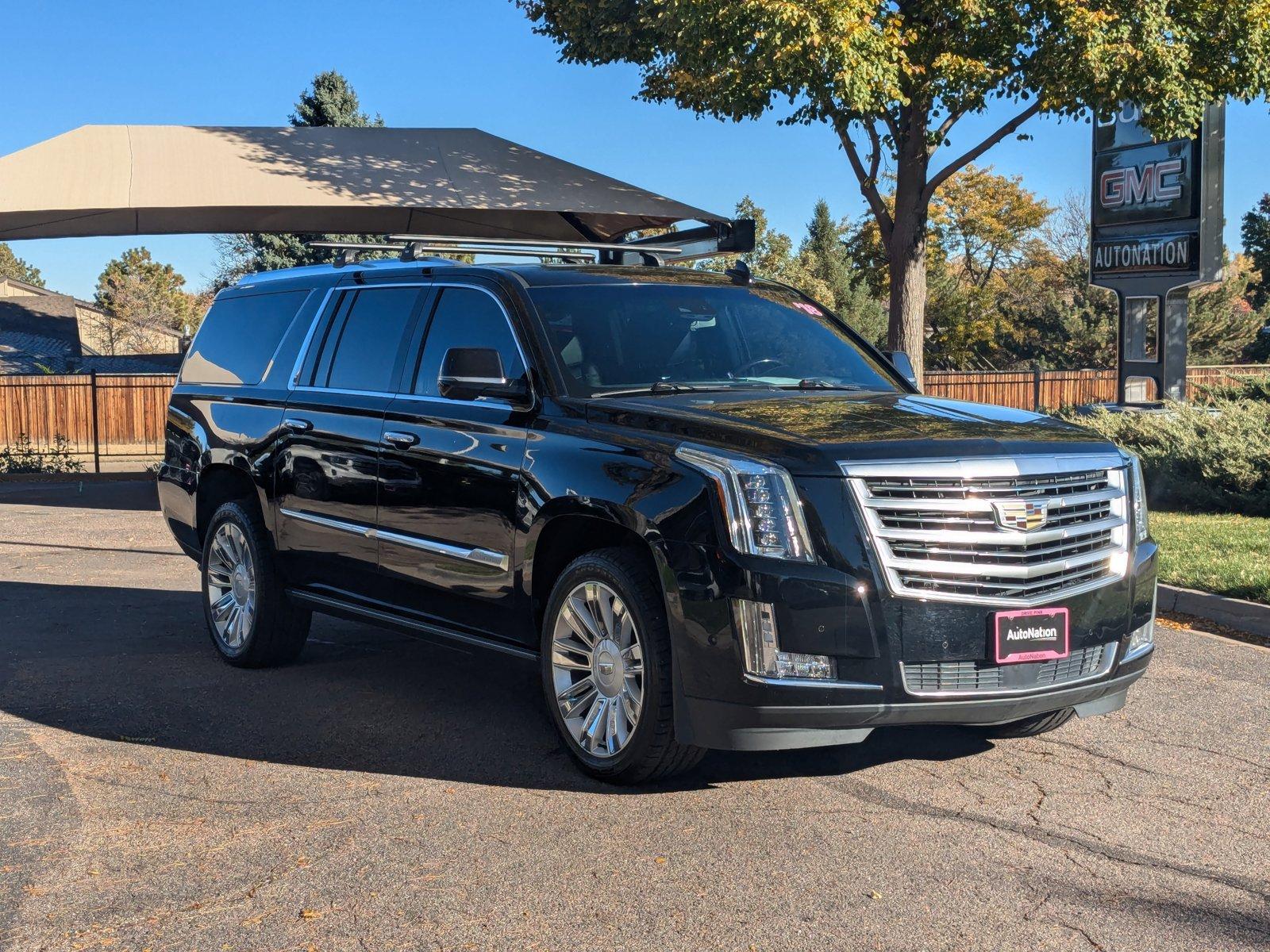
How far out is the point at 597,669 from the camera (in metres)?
5.38

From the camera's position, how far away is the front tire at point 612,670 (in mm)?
5062

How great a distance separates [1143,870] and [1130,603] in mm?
1174

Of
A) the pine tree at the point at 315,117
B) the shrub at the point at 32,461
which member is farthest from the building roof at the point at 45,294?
the shrub at the point at 32,461

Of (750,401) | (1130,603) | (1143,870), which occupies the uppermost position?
(750,401)

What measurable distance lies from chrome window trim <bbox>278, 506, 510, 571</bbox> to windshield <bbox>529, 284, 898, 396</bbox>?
778mm

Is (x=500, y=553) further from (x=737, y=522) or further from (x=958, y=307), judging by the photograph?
(x=958, y=307)

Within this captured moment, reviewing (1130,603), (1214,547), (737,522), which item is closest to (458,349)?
(737,522)

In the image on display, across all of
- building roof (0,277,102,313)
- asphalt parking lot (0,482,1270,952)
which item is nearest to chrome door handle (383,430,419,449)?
asphalt parking lot (0,482,1270,952)

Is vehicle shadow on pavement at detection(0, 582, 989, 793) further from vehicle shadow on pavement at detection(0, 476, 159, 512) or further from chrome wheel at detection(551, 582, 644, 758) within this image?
vehicle shadow on pavement at detection(0, 476, 159, 512)

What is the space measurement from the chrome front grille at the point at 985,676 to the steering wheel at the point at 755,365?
1919 mm

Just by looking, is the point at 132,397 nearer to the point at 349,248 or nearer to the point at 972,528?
the point at 349,248

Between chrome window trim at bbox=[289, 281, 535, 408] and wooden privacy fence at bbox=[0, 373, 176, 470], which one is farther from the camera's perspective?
wooden privacy fence at bbox=[0, 373, 176, 470]

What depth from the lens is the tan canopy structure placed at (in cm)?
1612

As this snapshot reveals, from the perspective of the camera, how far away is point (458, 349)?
5855mm
